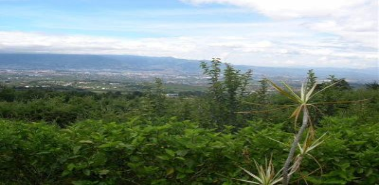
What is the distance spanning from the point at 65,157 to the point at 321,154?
2.33 metres

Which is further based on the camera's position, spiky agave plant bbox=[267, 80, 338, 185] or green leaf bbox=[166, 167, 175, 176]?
green leaf bbox=[166, 167, 175, 176]

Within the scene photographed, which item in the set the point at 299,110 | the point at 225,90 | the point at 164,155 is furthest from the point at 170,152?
the point at 225,90


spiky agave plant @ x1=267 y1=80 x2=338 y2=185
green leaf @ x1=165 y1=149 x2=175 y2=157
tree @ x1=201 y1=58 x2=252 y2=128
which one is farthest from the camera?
tree @ x1=201 y1=58 x2=252 y2=128

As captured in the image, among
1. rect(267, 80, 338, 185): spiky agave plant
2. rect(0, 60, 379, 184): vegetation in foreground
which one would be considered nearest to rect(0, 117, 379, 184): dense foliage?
rect(0, 60, 379, 184): vegetation in foreground

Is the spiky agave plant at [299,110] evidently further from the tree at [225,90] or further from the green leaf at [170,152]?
the tree at [225,90]

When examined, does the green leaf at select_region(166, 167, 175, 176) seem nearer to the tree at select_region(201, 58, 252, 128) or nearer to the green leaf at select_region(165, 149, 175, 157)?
the green leaf at select_region(165, 149, 175, 157)

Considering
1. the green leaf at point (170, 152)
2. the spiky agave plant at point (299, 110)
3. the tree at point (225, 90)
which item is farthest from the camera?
the tree at point (225, 90)

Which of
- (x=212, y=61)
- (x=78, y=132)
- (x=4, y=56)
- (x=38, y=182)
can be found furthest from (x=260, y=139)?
(x=4, y=56)

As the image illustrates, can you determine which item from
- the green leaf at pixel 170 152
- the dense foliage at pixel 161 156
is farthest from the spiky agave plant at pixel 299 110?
the green leaf at pixel 170 152

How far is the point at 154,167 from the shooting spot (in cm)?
353

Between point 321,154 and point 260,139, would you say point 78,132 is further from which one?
point 321,154

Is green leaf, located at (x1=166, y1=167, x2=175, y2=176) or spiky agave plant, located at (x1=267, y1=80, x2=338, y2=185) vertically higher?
spiky agave plant, located at (x1=267, y1=80, x2=338, y2=185)

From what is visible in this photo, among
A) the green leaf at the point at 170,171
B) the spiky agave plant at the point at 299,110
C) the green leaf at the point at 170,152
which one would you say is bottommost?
the green leaf at the point at 170,171

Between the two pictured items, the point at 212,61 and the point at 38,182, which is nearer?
the point at 38,182
